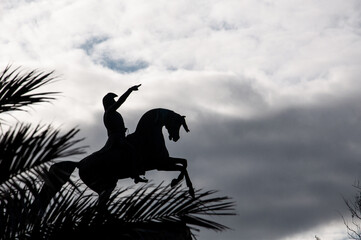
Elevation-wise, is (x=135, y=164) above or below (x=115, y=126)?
below

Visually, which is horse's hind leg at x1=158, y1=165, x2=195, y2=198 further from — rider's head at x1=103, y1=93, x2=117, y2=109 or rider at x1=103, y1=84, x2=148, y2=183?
rider's head at x1=103, y1=93, x2=117, y2=109

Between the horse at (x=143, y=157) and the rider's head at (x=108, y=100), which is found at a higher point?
the rider's head at (x=108, y=100)

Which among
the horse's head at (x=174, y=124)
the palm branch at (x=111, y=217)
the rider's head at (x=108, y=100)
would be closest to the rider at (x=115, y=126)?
the rider's head at (x=108, y=100)

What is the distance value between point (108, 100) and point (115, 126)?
1.62 ft

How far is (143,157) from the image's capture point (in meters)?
10.7

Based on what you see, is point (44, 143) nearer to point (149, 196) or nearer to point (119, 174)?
point (149, 196)

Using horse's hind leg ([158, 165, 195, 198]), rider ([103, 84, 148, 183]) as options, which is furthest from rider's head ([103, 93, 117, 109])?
horse's hind leg ([158, 165, 195, 198])

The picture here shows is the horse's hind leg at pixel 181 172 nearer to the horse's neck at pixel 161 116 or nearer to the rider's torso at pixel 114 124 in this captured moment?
the horse's neck at pixel 161 116

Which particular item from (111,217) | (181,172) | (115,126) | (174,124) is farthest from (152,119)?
(111,217)

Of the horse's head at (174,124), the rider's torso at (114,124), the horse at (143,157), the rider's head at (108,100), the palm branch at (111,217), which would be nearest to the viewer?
the palm branch at (111,217)

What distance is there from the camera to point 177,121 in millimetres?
11234

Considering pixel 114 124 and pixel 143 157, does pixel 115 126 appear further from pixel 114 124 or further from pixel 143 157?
pixel 143 157

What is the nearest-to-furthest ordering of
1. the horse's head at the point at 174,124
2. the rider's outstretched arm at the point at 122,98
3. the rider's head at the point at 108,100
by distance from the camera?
the rider's outstretched arm at the point at 122,98
the rider's head at the point at 108,100
the horse's head at the point at 174,124

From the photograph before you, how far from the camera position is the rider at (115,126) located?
10.6m
